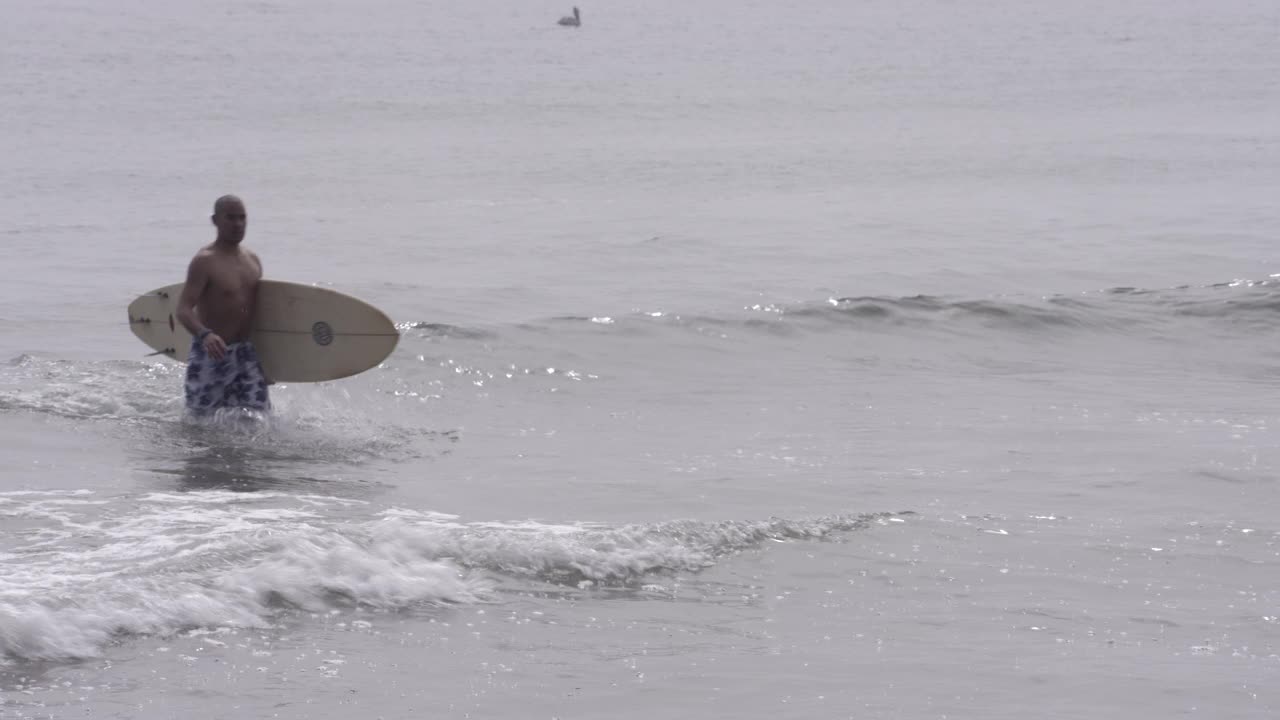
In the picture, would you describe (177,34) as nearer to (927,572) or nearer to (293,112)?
(293,112)

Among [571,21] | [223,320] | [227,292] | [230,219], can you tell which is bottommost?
[223,320]

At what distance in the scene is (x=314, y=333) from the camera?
1016 centimetres

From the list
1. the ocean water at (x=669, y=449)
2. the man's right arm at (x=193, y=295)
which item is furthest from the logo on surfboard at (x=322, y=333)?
the man's right arm at (x=193, y=295)

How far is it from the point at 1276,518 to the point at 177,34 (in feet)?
236

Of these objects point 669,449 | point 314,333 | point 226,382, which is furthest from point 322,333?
point 669,449

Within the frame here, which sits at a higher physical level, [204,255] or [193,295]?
[204,255]

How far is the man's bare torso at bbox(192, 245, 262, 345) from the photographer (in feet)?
31.4

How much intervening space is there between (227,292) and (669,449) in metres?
2.82

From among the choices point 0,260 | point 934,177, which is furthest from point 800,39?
point 0,260

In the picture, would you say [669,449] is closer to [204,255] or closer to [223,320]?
[223,320]

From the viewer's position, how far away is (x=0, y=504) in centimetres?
773

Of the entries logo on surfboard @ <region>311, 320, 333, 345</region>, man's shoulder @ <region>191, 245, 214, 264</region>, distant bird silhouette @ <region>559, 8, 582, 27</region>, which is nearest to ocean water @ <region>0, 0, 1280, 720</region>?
logo on surfboard @ <region>311, 320, 333, 345</region>

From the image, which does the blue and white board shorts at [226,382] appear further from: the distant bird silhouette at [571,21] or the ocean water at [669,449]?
the distant bird silhouette at [571,21]

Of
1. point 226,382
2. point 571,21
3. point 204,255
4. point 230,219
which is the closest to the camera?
point 230,219
